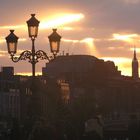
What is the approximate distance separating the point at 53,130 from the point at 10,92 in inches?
6032

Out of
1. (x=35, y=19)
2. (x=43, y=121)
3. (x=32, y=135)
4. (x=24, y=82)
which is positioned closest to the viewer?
(x=32, y=135)

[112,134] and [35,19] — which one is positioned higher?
[35,19]

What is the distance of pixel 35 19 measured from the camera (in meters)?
41.6

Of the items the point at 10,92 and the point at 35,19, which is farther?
the point at 10,92

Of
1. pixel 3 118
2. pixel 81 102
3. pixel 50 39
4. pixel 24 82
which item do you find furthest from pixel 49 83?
pixel 50 39

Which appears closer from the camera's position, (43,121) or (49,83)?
(43,121)

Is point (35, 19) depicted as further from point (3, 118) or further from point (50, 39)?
point (3, 118)

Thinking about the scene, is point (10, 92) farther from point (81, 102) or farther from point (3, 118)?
point (81, 102)

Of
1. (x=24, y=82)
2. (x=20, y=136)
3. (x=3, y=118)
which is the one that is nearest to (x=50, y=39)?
(x=20, y=136)

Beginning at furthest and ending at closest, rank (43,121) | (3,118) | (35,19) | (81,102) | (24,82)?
(24,82)
(3,118)
(81,102)
(35,19)
(43,121)

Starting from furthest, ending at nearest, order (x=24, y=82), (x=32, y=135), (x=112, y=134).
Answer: (x=24, y=82) < (x=112, y=134) < (x=32, y=135)

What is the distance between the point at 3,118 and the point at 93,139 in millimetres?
119025

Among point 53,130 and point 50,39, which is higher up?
point 50,39

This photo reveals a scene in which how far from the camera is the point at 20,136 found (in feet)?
135
